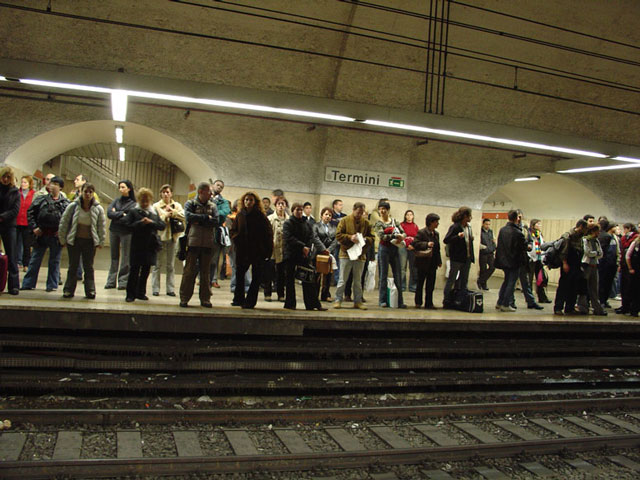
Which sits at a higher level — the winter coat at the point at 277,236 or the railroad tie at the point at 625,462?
the winter coat at the point at 277,236

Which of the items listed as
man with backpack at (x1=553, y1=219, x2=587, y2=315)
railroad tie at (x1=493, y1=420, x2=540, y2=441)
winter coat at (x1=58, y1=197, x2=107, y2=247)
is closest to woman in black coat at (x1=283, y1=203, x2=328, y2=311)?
winter coat at (x1=58, y1=197, x2=107, y2=247)

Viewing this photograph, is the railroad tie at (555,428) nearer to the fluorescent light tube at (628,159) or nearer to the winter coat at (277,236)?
the winter coat at (277,236)

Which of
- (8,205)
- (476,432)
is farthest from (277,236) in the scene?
(476,432)

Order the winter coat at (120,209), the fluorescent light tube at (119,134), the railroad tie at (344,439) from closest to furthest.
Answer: the railroad tie at (344,439)
the winter coat at (120,209)
the fluorescent light tube at (119,134)

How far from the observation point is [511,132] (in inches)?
420

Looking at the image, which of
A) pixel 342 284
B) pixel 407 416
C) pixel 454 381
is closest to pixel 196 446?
pixel 407 416

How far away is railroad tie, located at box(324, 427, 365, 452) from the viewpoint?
16.5 ft

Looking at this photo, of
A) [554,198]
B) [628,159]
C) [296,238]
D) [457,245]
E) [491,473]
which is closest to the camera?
[491,473]

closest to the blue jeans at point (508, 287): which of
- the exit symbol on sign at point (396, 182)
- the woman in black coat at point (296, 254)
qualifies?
the woman in black coat at point (296, 254)

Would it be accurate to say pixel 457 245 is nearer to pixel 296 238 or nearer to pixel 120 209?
pixel 296 238

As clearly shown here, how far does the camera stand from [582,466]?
5012 millimetres

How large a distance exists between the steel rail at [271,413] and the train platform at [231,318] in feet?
5.41

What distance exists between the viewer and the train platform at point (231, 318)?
6641mm

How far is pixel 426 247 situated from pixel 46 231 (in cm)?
588
